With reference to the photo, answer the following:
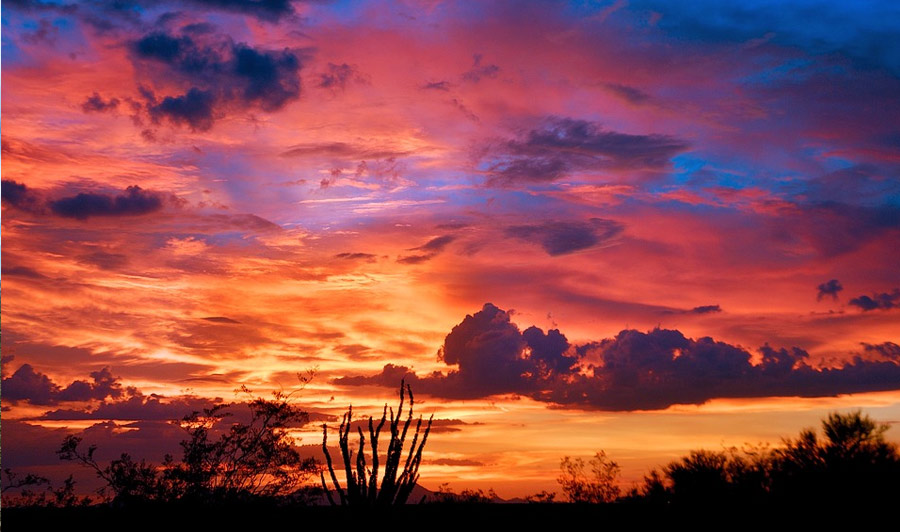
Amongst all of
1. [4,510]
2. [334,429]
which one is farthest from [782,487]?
[4,510]

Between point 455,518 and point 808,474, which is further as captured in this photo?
point 455,518

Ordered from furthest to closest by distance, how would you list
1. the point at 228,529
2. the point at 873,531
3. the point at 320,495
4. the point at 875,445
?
the point at 320,495 → the point at 228,529 → the point at 875,445 → the point at 873,531

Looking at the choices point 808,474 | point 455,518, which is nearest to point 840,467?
point 808,474

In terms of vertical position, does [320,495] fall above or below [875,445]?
below

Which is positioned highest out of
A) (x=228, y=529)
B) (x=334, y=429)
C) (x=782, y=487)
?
(x=334, y=429)

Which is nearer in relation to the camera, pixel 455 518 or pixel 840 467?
pixel 840 467

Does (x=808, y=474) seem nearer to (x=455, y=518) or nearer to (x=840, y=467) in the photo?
(x=840, y=467)

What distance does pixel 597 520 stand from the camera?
2364 cm

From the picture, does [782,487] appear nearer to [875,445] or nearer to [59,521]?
[875,445]

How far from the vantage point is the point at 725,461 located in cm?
2262

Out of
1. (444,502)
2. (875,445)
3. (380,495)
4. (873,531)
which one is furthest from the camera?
(444,502)

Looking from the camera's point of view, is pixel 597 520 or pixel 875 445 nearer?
pixel 875 445

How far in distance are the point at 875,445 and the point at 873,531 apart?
328cm

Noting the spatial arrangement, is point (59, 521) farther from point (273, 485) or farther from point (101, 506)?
point (273, 485)
